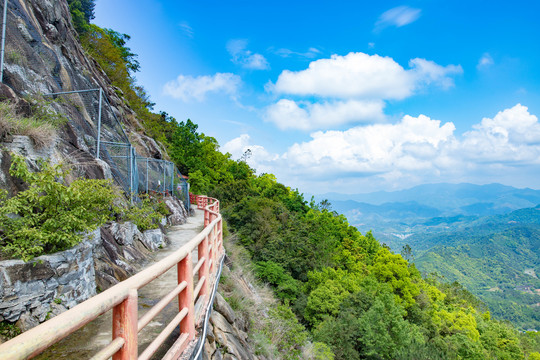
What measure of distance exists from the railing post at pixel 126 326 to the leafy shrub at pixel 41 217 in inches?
105

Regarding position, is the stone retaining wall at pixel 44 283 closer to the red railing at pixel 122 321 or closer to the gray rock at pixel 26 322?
the gray rock at pixel 26 322

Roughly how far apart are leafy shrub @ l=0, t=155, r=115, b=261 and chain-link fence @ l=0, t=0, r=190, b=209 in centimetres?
401

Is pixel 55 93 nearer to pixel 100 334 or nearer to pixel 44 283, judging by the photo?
pixel 44 283

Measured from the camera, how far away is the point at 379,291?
31203mm

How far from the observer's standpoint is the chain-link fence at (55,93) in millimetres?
8430

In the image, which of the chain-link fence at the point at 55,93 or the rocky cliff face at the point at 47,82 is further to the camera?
the chain-link fence at the point at 55,93

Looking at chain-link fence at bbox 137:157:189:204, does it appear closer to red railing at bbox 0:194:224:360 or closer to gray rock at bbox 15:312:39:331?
gray rock at bbox 15:312:39:331

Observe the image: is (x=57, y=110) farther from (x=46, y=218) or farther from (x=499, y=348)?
(x=499, y=348)

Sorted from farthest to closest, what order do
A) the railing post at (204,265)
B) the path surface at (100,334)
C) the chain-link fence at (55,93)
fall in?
the chain-link fence at (55,93) < the railing post at (204,265) < the path surface at (100,334)

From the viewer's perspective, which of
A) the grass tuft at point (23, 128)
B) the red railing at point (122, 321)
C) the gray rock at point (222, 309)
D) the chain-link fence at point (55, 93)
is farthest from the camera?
the chain-link fence at point (55, 93)

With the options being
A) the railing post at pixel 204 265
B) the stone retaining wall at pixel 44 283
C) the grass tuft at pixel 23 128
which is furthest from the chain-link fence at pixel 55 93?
the railing post at pixel 204 265

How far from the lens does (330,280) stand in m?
29.5

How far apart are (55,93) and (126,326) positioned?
331 inches

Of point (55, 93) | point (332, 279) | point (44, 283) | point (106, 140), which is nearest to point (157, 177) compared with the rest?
point (106, 140)
